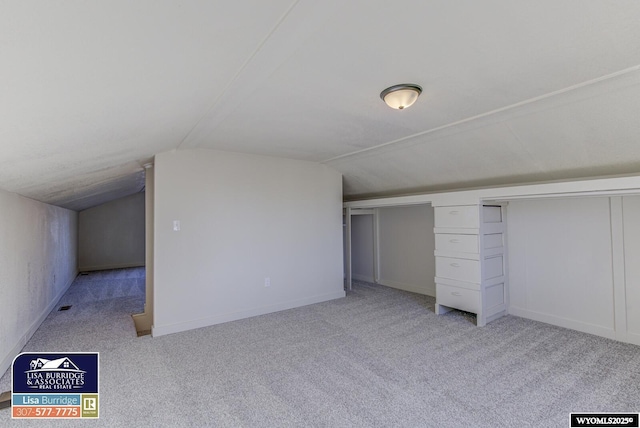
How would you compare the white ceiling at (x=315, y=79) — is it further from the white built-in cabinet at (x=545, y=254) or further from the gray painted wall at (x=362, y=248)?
the gray painted wall at (x=362, y=248)

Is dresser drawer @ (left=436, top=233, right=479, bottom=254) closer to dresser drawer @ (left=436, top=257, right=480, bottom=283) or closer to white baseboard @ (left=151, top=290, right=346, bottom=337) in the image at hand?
dresser drawer @ (left=436, top=257, right=480, bottom=283)

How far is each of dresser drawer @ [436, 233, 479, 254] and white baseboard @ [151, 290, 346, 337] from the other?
68.7 inches

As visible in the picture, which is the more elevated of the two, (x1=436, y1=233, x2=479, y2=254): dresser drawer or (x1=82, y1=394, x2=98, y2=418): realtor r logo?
(x1=436, y1=233, x2=479, y2=254): dresser drawer

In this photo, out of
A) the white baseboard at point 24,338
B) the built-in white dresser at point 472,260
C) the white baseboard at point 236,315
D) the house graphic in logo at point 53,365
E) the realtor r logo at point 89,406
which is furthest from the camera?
the built-in white dresser at point 472,260

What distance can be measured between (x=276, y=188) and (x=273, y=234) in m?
0.64

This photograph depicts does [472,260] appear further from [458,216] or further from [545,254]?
[545,254]

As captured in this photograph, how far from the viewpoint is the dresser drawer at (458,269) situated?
3.64 meters

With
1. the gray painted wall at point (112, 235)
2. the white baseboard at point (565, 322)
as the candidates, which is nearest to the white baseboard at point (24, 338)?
the gray painted wall at point (112, 235)

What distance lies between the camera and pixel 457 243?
3.81m

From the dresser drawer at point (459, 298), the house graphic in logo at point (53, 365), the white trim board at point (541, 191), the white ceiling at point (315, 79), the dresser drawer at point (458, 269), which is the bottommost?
the house graphic in logo at point (53, 365)

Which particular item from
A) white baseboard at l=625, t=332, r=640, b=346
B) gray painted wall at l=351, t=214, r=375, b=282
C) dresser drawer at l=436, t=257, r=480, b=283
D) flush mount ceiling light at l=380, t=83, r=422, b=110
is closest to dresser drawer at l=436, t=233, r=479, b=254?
dresser drawer at l=436, t=257, r=480, b=283

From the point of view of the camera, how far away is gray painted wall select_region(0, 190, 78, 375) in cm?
267

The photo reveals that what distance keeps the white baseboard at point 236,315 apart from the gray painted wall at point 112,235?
224 inches

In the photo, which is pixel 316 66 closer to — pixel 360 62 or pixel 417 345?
pixel 360 62
